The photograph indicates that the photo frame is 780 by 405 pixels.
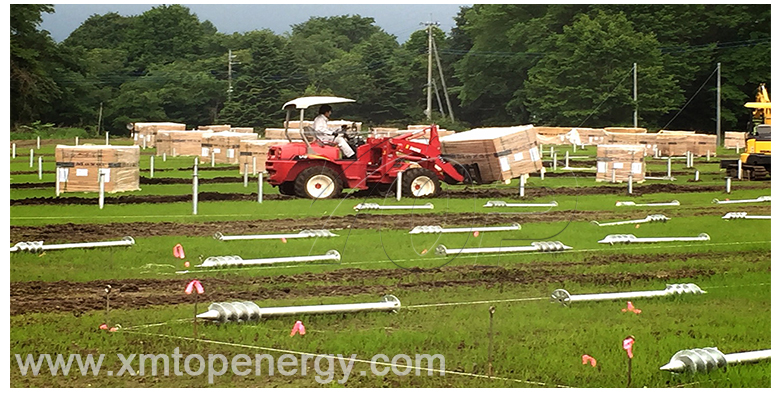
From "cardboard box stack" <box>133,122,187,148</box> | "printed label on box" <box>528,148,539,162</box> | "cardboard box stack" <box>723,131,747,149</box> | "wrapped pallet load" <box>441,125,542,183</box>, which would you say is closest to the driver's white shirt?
"wrapped pallet load" <box>441,125,542,183</box>

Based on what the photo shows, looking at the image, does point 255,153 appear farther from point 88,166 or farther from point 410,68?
point 410,68

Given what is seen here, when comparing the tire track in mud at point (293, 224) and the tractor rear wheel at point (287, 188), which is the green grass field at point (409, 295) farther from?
the tractor rear wheel at point (287, 188)

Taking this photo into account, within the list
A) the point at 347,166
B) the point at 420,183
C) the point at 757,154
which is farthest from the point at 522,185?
the point at 757,154

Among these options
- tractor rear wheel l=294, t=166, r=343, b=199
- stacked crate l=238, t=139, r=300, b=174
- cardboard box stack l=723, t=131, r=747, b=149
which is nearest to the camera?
tractor rear wheel l=294, t=166, r=343, b=199

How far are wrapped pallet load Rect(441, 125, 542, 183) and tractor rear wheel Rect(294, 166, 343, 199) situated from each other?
3.07 meters

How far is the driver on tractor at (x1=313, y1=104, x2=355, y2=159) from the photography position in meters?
24.9

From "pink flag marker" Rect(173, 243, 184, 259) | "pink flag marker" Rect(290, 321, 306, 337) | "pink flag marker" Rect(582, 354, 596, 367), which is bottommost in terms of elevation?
"pink flag marker" Rect(582, 354, 596, 367)

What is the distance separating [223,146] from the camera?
4312cm

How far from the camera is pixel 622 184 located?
33000 mm

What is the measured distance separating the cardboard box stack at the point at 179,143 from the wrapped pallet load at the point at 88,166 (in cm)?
2210

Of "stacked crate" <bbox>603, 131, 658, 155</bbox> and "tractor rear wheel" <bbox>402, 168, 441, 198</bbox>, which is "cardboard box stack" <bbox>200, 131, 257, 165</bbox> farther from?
"stacked crate" <bbox>603, 131, 658, 155</bbox>

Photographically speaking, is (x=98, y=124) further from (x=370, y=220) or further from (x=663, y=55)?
(x=370, y=220)

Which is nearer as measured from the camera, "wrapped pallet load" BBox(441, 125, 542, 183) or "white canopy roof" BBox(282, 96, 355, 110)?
"white canopy roof" BBox(282, 96, 355, 110)

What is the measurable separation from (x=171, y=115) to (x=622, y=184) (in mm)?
45824
